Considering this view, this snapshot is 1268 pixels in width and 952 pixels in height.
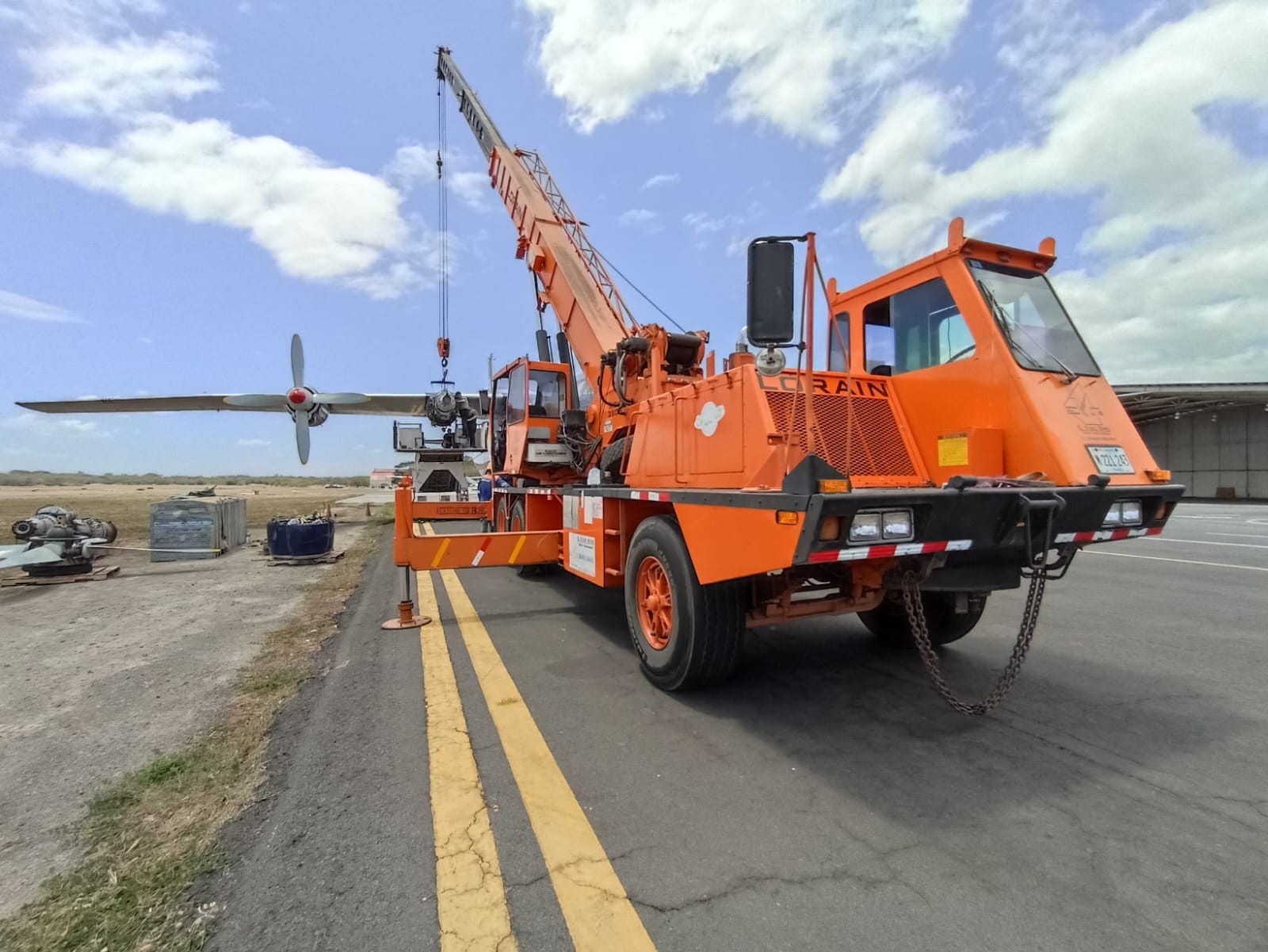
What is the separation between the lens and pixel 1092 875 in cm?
225

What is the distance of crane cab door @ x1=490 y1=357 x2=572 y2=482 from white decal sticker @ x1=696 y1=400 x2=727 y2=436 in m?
3.54

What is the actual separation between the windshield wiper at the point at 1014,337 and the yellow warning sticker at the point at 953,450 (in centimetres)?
59

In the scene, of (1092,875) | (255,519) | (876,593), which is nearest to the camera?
(1092,875)

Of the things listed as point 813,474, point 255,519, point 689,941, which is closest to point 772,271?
point 813,474

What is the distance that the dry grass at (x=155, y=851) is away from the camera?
1960 millimetres

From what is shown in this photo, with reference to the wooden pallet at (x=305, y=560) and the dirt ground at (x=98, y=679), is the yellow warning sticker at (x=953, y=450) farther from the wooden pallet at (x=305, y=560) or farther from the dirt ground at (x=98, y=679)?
the wooden pallet at (x=305, y=560)

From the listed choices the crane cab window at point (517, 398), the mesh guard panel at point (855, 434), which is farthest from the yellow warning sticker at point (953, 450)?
the crane cab window at point (517, 398)

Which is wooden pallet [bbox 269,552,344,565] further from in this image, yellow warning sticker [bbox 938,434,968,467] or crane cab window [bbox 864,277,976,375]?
yellow warning sticker [bbox 938,434,968,467]

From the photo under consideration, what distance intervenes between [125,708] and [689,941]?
149 inches

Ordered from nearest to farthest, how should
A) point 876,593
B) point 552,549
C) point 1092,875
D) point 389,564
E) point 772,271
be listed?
1. point 1092,875
2. point 772,271
3. point 876,593
4. point 552,549
5. point 389,564

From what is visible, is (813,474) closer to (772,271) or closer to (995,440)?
(772,271)

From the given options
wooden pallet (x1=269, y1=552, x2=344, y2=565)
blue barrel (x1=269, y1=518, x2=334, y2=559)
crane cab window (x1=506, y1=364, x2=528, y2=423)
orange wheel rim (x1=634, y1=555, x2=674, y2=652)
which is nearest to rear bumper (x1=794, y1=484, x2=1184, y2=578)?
orange wheel rim (x1=634, y1=555, x2=674, y2=652)

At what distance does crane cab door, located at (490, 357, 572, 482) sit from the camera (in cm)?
761

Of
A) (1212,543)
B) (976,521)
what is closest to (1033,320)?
(976,521)
